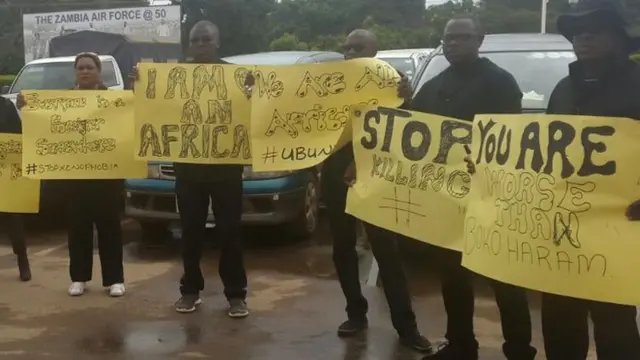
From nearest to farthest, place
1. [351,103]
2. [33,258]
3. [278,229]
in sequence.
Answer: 1. [351,103]
2. [33,258]
3. [278,229]

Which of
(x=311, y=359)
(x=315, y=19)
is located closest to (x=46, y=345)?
(x=311, y=359)

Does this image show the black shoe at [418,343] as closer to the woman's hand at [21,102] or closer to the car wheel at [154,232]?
the woman's hand at [21,102]

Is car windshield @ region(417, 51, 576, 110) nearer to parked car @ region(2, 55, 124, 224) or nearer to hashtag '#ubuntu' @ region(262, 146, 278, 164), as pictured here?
hashtag '#ubuntu' @ region(262, 146, 278, 164)

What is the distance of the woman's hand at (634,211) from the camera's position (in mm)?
3344

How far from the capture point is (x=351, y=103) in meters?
5.08

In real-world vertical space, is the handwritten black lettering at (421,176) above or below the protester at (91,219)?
above

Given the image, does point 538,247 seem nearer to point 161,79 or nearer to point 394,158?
point 394,158

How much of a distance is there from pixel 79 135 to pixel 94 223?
689mm

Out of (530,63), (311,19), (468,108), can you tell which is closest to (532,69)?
(530,63)

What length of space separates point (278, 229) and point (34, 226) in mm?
2854

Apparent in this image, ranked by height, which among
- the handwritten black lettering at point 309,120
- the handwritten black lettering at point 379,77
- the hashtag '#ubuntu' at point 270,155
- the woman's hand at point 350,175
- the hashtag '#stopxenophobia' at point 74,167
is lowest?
the hashtag '#stopxenophobia' at point 74,167

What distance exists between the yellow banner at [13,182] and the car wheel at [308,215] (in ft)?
8.76

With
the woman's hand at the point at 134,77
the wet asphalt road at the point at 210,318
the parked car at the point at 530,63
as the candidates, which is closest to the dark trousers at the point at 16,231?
the wet asphalt road at the point at 210,318

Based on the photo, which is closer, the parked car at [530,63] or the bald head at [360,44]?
the bald head at [360,44]
